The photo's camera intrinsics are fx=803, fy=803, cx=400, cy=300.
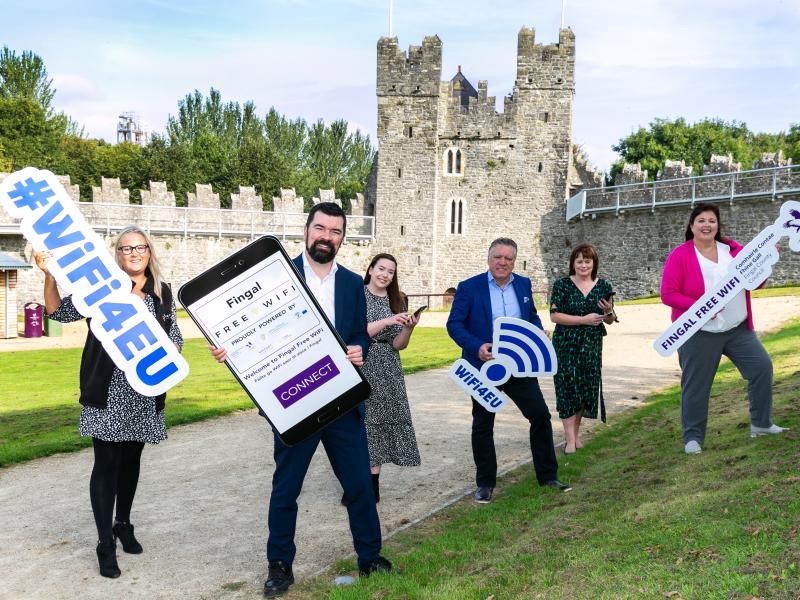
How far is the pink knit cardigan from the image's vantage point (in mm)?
6680

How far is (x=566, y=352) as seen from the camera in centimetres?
803

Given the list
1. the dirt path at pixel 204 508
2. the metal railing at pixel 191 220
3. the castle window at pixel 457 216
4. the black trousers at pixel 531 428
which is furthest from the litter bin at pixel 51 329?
the castle window at pixel 457 216

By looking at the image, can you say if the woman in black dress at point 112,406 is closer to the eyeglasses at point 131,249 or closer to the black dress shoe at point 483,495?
the eyeglasses at point 131,249

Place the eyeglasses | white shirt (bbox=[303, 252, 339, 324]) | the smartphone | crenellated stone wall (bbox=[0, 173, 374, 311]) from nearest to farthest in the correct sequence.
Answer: the smartphone < white shirt (bbox=[303, 252, 339, 324]) < the eyeglasses < crenellated stone wall (bbox=[0, 173, 374, 311])

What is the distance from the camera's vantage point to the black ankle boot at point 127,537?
5.38 meters

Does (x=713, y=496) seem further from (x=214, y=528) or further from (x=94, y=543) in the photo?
(x=94, y=543)

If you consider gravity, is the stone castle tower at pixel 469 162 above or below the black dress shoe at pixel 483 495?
above

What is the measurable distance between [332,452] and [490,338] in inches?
88.3

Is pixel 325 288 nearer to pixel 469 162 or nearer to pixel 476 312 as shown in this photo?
pixel 476 312

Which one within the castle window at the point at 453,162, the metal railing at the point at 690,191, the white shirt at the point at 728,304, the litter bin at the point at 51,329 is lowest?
the litter bin at the point at 51,329

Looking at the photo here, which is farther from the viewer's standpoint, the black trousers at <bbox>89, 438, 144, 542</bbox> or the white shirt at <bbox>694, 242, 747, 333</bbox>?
the white shirt at <bbox>694, 242, 747, 333</bbox>

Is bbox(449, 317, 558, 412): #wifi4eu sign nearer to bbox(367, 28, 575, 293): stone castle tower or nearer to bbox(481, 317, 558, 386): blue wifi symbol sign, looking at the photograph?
bbox(481, 317, 558, 386): blue wifi symbol sign

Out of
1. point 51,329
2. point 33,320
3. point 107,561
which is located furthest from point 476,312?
point 51,329

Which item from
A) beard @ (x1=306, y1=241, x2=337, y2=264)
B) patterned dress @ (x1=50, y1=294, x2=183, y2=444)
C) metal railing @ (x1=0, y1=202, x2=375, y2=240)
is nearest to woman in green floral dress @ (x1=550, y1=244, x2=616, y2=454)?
beard @ (x1=306, y1=241, x2=337, y2=264)
